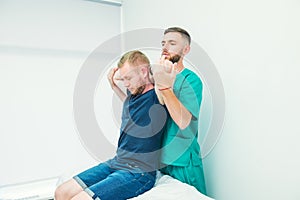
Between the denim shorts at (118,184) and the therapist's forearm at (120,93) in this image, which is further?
the therapist's forearm at (120,93)

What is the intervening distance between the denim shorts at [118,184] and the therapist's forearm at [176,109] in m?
0.28

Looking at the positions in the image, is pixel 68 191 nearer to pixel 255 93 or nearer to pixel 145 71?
pixel 145 71

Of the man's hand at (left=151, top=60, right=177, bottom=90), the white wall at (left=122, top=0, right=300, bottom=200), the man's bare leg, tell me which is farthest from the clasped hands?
the man's bare leg

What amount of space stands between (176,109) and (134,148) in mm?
273

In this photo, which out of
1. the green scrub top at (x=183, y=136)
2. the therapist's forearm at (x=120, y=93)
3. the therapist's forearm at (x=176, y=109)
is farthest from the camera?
the therapist's forearm at (x=120, y=93)

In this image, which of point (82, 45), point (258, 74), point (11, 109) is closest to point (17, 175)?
point (11, 109)

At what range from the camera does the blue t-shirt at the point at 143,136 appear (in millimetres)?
1169

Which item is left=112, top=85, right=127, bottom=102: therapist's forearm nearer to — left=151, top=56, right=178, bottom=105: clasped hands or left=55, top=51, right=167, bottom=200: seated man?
left=55, top=51, right=167, bottom=200: seated man

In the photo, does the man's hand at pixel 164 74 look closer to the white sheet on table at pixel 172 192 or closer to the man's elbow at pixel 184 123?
the man's elbow at pixel 184 123

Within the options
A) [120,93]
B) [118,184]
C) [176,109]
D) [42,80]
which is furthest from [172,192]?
[42,80]

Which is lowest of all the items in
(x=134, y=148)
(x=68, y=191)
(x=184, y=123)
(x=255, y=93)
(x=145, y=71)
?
(x=68, y=191)

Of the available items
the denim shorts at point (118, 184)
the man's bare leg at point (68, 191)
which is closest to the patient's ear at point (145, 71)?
the denim shorts at point (118, 184)

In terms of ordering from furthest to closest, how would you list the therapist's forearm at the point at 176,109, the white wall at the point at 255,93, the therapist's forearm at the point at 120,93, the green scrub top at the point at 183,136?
the therapist's forearm at the point at 120,93
the green scrub top at the point at 183,136
the therapist's forearm at the point at 176,109
the white wall at the point at 255,93

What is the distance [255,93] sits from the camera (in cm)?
111
